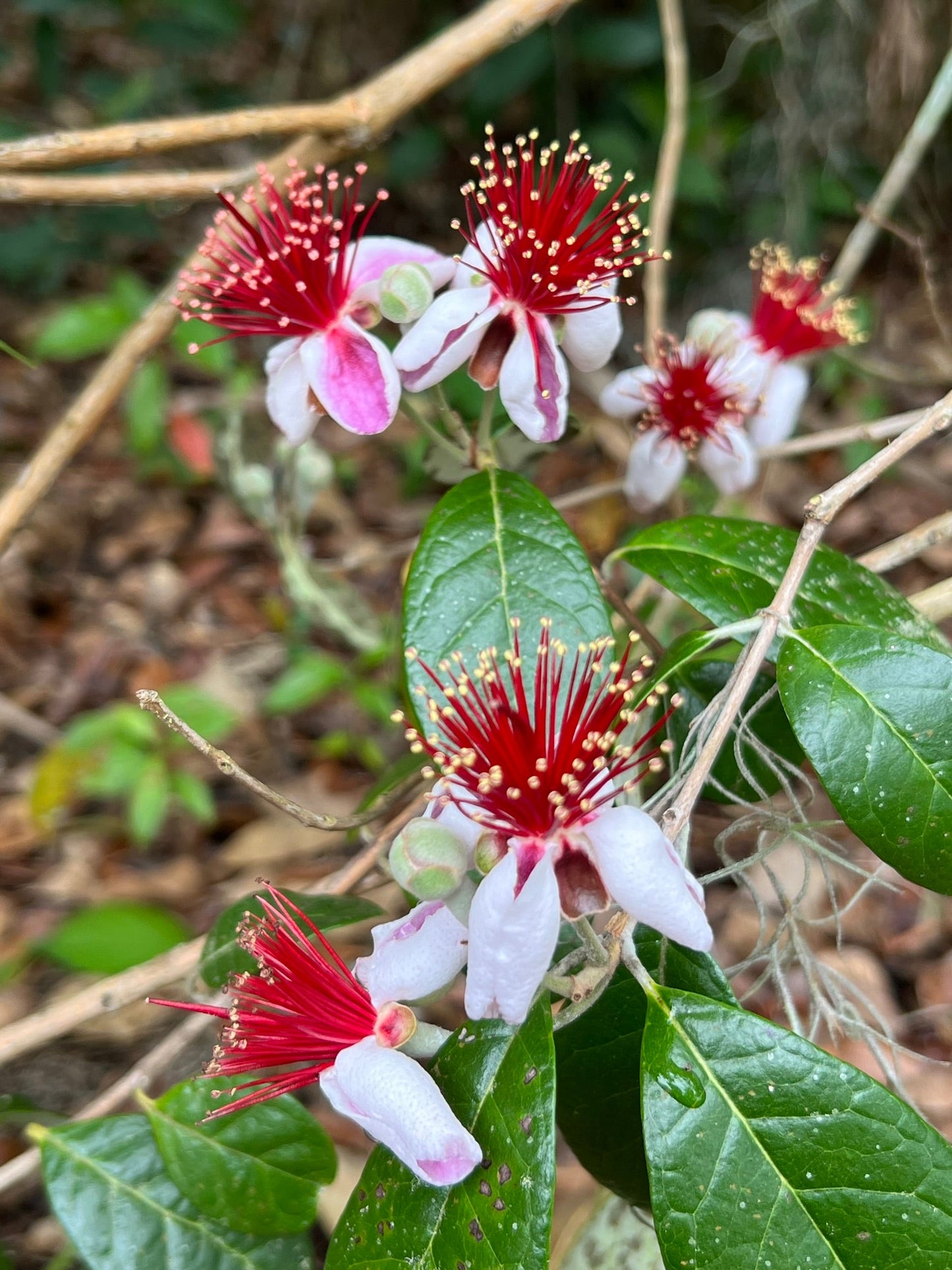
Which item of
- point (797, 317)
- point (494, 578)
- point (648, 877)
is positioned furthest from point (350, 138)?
point (648, 877)

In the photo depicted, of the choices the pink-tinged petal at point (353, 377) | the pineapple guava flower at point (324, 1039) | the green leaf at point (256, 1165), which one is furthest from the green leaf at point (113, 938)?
the pink-tinged petal at point (353, 377)

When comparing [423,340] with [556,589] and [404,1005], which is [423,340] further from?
[404,1005]

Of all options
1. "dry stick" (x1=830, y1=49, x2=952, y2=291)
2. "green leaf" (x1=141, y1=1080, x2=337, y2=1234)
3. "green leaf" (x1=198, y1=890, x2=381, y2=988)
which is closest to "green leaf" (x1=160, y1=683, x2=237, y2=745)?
"green leaf" (x1=198, y1=890, x2=381, y2=988)

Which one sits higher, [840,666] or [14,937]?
[840,666]

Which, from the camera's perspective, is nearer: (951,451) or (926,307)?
(951,451)

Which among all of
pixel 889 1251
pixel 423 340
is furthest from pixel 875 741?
pixel 423 340

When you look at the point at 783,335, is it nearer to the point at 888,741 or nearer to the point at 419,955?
the point at 888,741

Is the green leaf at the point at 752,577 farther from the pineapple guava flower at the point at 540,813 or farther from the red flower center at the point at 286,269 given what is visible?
the red flower center at the point at 286,269
